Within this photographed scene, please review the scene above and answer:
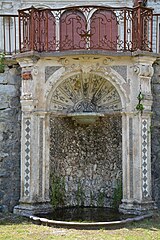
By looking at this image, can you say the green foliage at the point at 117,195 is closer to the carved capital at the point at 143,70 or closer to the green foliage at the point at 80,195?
the green foliage at the point at 80,195

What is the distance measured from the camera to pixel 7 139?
8.90 meters

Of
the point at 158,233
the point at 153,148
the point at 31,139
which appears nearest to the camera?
the point at 158,233

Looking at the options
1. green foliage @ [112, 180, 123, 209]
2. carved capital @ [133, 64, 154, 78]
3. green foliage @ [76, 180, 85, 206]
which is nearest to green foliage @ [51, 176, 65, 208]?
green foliage @ [76, 180, 85, 206]

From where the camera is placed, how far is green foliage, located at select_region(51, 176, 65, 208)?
898cm

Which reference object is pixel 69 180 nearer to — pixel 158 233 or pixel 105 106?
pixel 105 106

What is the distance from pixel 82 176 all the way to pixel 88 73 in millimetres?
2198

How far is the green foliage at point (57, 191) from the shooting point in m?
8.98

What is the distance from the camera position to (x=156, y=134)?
29.7 ft

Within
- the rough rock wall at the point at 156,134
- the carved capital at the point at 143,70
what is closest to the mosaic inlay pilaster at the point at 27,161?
the carved capital at the point at 143,70

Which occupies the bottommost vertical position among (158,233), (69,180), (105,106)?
(158,233)

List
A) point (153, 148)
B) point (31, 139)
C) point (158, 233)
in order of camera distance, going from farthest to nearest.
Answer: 1. point (153, 148)
2. point (31, 139)
3. point (158, 233)

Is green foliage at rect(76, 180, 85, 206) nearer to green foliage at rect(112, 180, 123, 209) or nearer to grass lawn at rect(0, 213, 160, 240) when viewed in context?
green foliage at rect(112, 180, 123, 209)

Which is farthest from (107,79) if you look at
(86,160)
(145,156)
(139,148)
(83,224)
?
(83,224)

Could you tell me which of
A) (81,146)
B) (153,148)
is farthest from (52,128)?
(153,148)
